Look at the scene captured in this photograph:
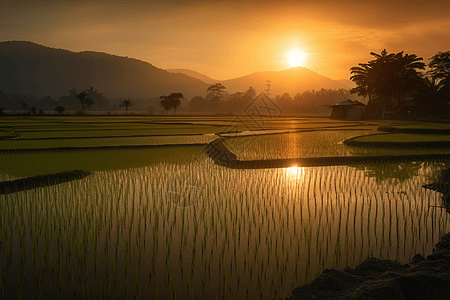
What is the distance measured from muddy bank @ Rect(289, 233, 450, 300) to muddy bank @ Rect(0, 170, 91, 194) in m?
5.94

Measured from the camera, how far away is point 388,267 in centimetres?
325

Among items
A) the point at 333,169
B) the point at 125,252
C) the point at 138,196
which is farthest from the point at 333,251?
the point at 333,169

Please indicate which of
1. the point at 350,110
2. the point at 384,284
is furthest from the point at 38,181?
the point at 350,110

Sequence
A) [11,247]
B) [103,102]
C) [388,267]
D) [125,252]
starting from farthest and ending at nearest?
[103,102] → [11,247] → [125,252] → [388,267]

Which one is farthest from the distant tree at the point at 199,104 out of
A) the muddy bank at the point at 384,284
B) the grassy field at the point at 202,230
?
the muddy bank at the point at 384,284

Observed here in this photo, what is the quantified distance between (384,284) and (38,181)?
6791mm

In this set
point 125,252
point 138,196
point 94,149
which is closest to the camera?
point 125,252

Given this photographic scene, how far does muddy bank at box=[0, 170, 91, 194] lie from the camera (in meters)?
6.76

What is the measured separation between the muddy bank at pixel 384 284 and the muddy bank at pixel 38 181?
5.94 metres

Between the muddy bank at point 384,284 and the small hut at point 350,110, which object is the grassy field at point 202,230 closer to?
the muddy bank at point 384,284

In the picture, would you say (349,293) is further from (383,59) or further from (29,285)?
(383,59)

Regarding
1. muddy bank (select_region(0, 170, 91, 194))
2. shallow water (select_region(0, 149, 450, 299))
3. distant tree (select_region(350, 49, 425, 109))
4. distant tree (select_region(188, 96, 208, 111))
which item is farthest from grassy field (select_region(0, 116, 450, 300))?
distant tree (select_region(188, 96, 208, 111))

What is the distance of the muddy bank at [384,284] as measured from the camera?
2.53m

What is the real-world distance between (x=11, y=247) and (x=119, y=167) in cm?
507
